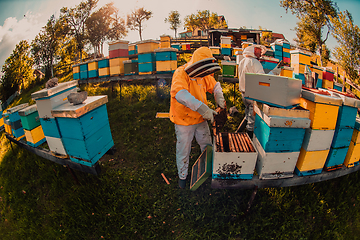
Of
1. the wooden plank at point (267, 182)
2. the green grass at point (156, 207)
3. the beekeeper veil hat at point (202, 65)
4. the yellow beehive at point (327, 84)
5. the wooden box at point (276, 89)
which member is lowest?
the green grass at point (156, 207)

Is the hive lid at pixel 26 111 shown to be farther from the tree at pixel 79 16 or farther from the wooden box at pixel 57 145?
the tree at pixel 79 16

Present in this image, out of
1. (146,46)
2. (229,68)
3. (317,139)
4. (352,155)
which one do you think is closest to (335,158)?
(352,155)

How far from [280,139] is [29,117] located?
4.34m

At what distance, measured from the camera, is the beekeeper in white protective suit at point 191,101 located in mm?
2326

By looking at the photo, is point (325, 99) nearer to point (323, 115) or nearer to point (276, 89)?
point (323, 115)

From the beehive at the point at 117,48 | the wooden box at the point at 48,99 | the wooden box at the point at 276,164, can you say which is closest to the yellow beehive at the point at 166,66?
the beehive at the point at 117,48

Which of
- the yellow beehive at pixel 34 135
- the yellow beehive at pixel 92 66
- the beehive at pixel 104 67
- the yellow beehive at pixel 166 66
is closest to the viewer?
the yellow beehive at pixel 34 135

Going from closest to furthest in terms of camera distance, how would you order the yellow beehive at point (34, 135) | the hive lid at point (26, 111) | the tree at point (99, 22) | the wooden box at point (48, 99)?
the wooden box at point (48, 99) → the hive lid at point (26, 111) → the yellow beehive at point (34, 135) → the tree at point (99, 22)

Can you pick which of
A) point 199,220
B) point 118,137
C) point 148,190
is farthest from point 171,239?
point 118,137

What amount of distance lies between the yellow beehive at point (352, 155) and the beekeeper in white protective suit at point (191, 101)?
184cm

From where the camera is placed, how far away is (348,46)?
8.33m

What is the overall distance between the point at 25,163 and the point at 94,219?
3355 millimetres

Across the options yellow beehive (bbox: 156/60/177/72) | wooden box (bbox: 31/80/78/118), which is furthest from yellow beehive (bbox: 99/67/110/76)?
wooden box (bbox: 31/80/78/118)

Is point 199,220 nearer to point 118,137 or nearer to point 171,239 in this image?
point 171,239
